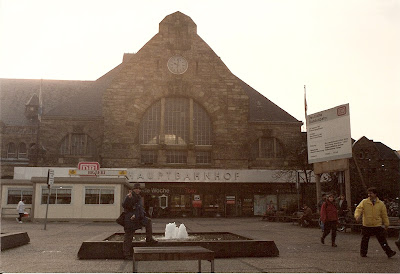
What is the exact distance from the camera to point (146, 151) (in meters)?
44.2

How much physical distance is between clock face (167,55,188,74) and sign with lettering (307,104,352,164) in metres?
21.9

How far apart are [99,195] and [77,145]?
60.4ft

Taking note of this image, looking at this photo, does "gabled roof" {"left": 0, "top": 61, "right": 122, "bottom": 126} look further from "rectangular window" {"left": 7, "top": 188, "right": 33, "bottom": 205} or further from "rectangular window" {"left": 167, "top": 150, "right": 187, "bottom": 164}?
"rectangular window" {"left": 7, "top": 188, "right": 33, "bottom": 205}

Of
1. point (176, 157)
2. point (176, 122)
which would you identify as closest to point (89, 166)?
point (176, 157)

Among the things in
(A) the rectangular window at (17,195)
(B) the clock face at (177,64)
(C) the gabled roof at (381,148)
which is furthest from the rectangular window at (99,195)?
(C) the gabled roof at (381,148)

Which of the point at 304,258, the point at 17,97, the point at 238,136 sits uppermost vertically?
the point at 17,97

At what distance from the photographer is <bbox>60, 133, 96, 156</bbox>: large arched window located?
47.2 metres

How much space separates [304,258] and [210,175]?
31703 mm

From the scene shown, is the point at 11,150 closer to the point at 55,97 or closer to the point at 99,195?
the point at 55,97

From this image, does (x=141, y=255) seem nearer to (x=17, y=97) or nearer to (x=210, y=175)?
(x=210, y=175)

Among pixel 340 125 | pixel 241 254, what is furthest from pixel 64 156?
pixel 241 254

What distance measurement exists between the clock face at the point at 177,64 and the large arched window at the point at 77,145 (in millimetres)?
11623

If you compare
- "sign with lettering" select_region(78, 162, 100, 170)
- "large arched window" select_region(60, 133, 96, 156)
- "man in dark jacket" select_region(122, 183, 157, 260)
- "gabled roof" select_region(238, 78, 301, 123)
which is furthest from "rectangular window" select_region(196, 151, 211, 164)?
"man in dark jacket" select_region(122, 183, 157, 260)

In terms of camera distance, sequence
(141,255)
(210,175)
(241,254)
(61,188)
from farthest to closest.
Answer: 1. (210,175)
2. (61,188)
3. (241,254)
4. (141,255)
